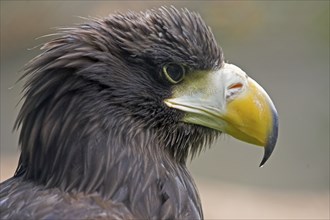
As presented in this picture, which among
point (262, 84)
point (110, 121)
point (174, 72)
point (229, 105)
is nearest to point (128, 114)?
point (110, 121)

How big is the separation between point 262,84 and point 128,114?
556 centimetres

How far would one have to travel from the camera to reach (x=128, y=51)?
3338 millimetres

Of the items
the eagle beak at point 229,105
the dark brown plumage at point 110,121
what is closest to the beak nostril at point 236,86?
the eagle beak at point 229,105

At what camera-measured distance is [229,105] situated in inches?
135

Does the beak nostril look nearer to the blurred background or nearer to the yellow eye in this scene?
the yellow eye

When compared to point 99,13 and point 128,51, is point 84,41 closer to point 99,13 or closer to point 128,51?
Result: point 128,51

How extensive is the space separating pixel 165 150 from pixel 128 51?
397mm

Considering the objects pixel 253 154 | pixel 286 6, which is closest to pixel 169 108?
pixel 253 154

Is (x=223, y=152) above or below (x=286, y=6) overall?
below

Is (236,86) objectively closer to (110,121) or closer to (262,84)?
(110,121)

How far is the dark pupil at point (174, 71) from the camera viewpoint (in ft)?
11.1

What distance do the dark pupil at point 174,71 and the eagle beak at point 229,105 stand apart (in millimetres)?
41

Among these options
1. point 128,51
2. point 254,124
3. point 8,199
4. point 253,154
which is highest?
point 128,51

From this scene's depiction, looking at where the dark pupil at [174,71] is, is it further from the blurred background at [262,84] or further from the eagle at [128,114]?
the blurred background at [262,84]
